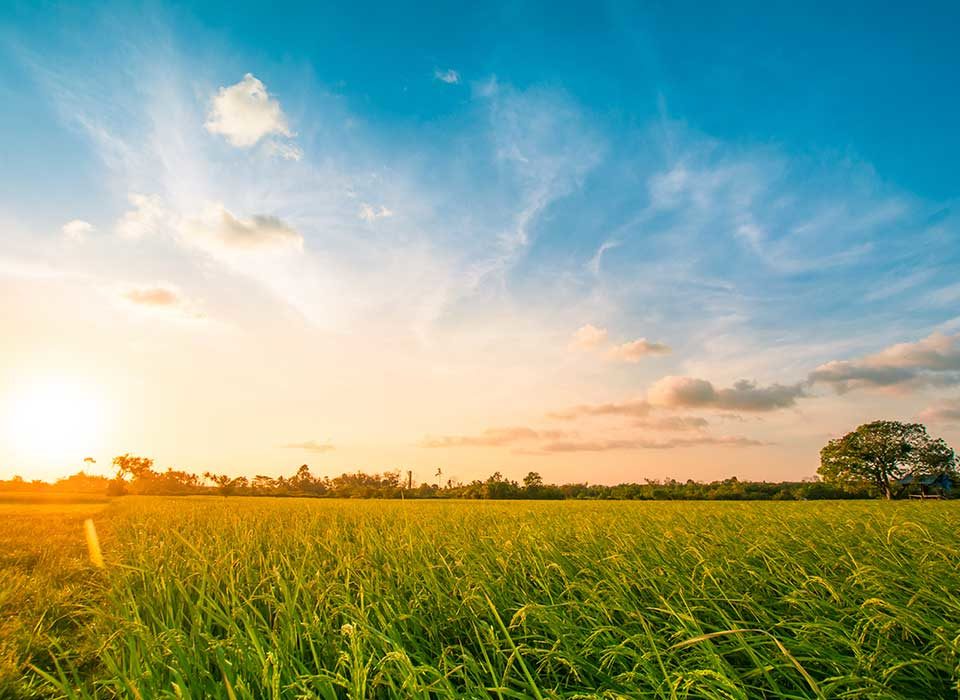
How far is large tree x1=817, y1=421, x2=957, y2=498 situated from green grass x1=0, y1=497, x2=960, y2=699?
7754 centimetres

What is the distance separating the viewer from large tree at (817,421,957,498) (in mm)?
67375

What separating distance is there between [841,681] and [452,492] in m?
66.5

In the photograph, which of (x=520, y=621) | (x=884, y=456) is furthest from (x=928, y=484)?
(x=520, y=621)

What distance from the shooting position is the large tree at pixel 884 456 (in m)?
67.4

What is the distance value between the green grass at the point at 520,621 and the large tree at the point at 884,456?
77.5 metres

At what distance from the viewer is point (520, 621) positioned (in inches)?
126

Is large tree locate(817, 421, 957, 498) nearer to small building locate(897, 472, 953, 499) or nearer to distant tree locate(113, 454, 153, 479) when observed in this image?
small building locate(897, 472, 953, 499)

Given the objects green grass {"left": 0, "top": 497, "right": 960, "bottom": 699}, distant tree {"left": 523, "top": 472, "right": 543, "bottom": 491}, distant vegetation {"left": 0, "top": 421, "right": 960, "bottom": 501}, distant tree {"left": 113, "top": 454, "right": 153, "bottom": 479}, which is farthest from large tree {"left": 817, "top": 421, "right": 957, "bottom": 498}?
distant tree {"left": 113, "top": 454, "right": 153, "bottom": 479}

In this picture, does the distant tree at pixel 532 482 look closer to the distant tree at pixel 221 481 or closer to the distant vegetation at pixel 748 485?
the distant vegetation at pixel 748 485

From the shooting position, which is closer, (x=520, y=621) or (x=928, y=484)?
(x=520, y=621)

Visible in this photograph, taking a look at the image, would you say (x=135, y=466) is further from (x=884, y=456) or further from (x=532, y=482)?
(x=884, y=456)

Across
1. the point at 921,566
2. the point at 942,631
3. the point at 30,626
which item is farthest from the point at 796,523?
the point at 30,626

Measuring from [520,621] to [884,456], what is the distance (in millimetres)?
86259

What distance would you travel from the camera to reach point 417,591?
418 centimetres
